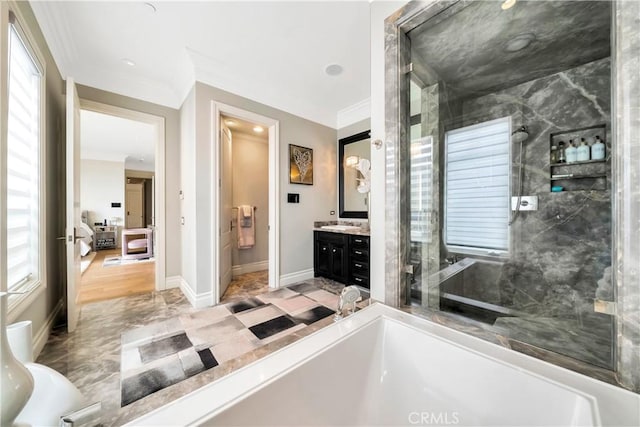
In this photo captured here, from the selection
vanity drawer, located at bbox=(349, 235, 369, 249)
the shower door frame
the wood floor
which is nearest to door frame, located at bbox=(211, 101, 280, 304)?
vanity drawer, located at bbox=(349, 235, 369, 249)

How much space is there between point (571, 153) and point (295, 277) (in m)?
3.15

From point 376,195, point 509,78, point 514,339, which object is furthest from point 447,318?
point 509,78

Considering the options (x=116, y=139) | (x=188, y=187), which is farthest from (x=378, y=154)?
(x=116, y=139)

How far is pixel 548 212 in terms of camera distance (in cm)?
196

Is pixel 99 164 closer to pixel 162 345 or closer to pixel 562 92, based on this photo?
pixel 162 345

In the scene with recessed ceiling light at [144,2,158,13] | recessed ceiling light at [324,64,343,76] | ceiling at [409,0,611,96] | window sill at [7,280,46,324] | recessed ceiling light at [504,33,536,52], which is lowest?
window sill at [7,280,46,324]

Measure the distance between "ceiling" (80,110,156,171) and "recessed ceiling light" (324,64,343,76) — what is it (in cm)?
294

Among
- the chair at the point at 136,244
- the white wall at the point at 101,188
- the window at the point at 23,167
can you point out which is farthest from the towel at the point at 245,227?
the white wall at the point at 101,188

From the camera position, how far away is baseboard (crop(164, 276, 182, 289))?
2939 mm

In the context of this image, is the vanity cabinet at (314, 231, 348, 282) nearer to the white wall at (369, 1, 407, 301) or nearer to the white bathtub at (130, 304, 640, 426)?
the white wall at (369, 1, 407, 301)

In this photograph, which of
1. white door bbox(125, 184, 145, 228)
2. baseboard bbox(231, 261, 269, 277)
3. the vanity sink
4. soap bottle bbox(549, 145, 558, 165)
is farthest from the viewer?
white door bbox(125, 184, 145, 228)

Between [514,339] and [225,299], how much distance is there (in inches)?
105

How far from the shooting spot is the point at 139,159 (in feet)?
20.9

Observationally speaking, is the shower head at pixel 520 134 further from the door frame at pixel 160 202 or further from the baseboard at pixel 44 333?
the baseboard at pixel 44 333
